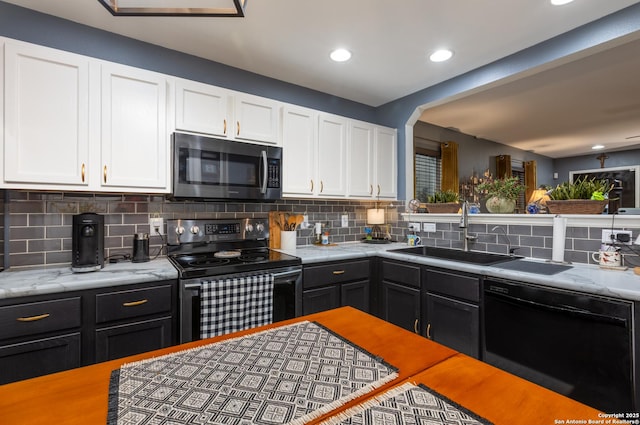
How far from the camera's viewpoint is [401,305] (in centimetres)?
251

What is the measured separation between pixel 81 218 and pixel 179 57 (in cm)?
144

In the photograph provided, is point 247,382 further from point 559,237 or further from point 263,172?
point 559,237

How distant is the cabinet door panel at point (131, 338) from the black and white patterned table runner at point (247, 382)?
43.6 inches

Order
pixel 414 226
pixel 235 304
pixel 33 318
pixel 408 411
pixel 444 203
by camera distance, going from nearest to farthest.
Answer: pixel 408 411
pixel 33 318
pixel 235 304
pixel 444 203
pixel 414 226

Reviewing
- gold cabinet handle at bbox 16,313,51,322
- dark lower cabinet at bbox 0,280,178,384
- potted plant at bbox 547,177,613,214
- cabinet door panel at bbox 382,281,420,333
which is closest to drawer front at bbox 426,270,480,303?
cabinet door panel at bbox 382,281,420,333

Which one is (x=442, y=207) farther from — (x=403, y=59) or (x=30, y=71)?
(x=30, y=71)

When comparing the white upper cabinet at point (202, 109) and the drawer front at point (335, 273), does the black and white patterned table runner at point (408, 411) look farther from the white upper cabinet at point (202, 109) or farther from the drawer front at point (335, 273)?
the white upper cabinet at point (202, 109)

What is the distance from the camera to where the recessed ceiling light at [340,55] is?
2.38m

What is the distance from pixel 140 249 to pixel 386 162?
7.92 ft

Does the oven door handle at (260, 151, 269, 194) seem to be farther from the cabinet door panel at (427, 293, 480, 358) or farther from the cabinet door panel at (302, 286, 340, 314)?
the cabinet door panel at (427, 293, 480, 358)

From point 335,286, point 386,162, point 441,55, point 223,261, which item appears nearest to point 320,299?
Result: point 335,286

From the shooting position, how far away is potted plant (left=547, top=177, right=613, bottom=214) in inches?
79.3

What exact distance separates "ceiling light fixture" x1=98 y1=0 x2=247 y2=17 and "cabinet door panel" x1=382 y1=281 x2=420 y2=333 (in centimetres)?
216

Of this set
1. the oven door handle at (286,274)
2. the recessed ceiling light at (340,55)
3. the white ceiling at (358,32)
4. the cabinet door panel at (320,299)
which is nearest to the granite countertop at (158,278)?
the oven door handle at (286,274)
